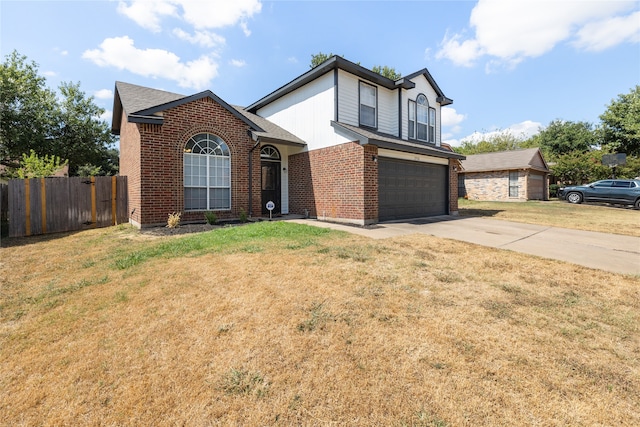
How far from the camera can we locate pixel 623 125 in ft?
98.8

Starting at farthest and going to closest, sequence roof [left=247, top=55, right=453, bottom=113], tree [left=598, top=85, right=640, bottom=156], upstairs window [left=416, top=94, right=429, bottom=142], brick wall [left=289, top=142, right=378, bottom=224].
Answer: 1. tree [left=598, top=85, right=640, bottom=156]
2. upstairs window [left=416, top=94, right=429, bottom=142]
3. roof [left=247, top=55, right=453, bottom=113]
4. brick wall [left=289, top=142, right=378, bottom=224]

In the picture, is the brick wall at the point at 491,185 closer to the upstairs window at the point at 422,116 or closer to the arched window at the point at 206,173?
the upstairs window at the point at 422,116

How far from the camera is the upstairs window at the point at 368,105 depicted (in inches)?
463

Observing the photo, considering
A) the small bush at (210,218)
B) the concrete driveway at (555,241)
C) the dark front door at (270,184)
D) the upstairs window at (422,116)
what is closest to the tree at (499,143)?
the upstairs window at (422,116)

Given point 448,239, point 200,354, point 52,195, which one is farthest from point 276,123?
point 200,354

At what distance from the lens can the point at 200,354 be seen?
2580 mm

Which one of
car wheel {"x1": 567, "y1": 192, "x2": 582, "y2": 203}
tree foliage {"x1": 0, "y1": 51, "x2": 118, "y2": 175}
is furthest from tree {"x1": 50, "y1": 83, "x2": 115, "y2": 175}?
car wheel {"x1": 567, "y1": 192, "x2": 582, "y2": 203}

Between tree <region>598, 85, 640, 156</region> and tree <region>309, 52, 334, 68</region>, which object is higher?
tree <region>309, 52, 334, 68</region>

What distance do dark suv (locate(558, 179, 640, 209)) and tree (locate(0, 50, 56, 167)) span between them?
36.0 meters

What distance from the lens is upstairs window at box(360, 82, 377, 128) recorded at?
11.8 metres

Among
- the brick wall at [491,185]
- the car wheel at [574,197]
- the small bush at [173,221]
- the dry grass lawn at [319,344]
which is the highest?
the brick wall at [491,185]

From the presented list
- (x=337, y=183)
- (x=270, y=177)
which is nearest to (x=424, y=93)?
(x=337, y=183)

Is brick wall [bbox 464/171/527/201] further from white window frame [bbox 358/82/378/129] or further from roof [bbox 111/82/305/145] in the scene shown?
roof [bbox 111/82/305/145]

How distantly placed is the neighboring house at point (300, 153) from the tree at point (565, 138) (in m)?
38.8
